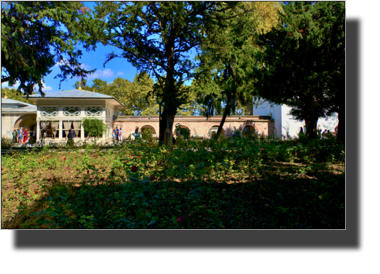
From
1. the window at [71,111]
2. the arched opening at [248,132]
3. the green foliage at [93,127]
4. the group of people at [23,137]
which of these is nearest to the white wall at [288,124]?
the arched opening at [248,132]

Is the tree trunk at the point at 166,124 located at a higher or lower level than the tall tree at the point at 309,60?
lower

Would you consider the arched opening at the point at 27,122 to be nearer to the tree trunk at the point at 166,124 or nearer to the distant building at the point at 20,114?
the distant building at the point at 20,114

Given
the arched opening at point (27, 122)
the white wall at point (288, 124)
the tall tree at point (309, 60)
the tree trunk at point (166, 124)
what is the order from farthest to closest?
the white wall at point (288, 124) < the arched opening at point (27, 122) < the tree trunk at point (166, 124) < the tall tree at point (309, 60)

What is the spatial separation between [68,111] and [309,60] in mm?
8543

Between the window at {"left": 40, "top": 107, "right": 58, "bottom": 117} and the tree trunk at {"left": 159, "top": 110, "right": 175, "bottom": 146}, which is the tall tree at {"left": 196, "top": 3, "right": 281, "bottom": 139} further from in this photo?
the window at {"left": 40, "top": 107, "right": 58, "bottom": 117}

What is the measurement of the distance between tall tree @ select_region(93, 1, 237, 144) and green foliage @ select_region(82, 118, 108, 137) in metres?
2.11

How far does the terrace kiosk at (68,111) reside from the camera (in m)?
8.03

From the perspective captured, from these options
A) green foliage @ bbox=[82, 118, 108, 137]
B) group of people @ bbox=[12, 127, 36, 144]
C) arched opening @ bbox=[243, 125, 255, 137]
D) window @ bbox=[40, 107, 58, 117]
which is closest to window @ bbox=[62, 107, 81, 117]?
window @ bbox=[40, 107, 58, 117]

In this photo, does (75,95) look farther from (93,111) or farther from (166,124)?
(166,124)

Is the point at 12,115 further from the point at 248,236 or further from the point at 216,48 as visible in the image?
the point at 248,236

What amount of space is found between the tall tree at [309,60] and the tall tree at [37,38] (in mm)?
7025

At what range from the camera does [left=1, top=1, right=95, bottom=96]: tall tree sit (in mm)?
6199

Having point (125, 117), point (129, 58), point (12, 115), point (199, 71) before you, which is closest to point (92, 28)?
point (129, 58)

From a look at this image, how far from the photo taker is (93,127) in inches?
303
